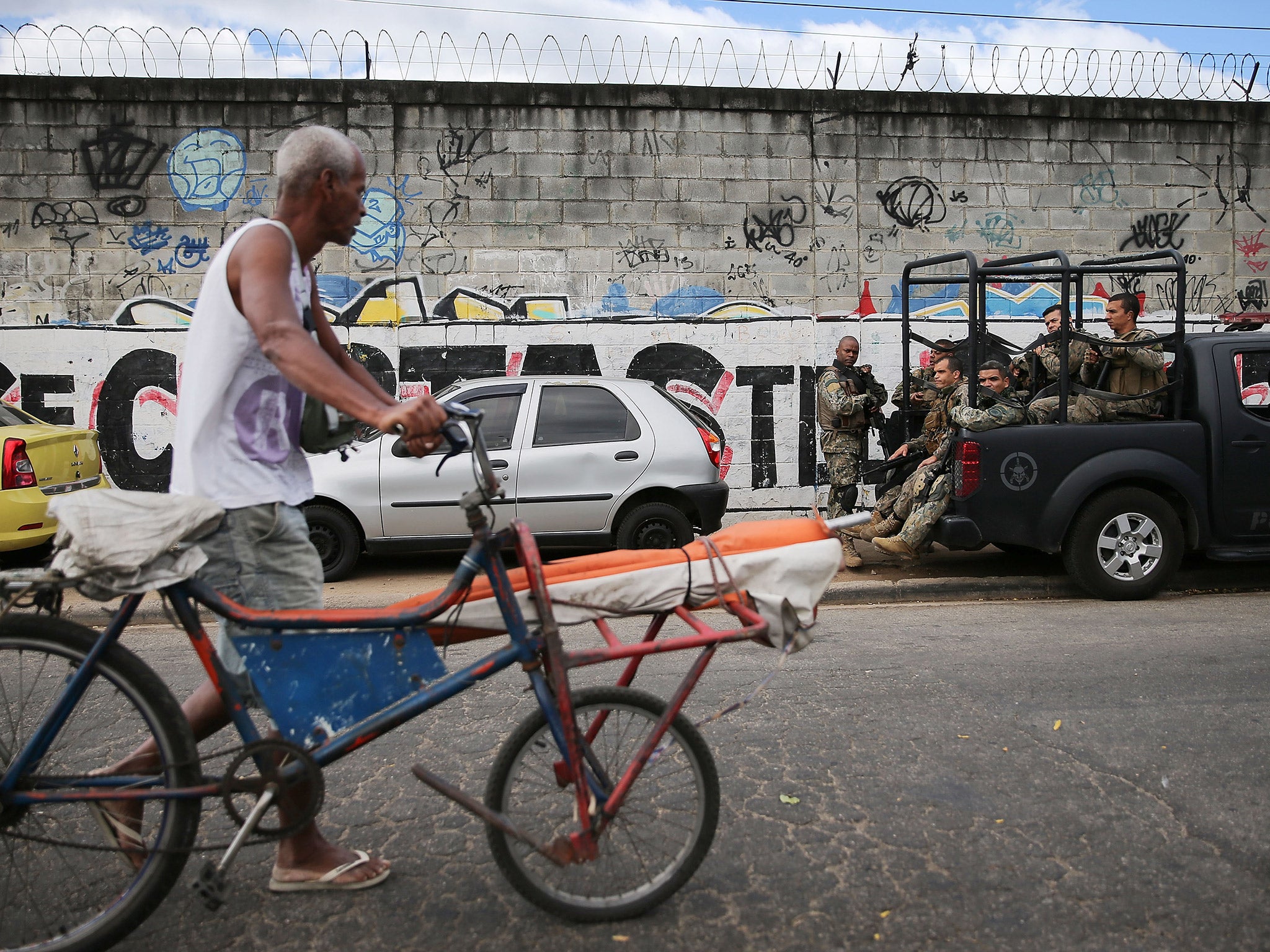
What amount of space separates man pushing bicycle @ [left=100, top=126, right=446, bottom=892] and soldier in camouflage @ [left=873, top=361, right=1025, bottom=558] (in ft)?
16.2

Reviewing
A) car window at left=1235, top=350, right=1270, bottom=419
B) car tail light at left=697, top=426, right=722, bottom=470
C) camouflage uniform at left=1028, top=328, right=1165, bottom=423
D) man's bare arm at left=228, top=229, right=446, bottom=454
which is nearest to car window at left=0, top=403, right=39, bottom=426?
car tail light at left=697, top=426, right=722, bottom=470

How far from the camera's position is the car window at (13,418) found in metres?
7.49

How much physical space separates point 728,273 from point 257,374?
324 inches

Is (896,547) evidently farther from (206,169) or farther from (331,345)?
(206,169)

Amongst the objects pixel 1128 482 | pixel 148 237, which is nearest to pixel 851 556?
pixel 1128 482

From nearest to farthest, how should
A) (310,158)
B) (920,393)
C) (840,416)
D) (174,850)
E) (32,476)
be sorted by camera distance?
(174,850) → (310,158) → (32,476) → (920,393) → (840,416)

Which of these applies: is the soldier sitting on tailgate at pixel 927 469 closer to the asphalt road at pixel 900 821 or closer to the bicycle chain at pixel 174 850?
the asphalt road at pixel 900 821

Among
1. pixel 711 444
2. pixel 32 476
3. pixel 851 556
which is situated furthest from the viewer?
pixel 711 444

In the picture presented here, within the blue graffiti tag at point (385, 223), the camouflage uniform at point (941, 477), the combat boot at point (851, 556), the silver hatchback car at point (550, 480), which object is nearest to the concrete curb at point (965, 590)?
the camouflage uniform at point (941, 477)

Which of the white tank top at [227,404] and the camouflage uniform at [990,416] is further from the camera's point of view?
the camouflage uniform at [990,416]

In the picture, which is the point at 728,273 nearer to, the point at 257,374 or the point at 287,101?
the point at 287,101

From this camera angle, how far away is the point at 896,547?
277 inches

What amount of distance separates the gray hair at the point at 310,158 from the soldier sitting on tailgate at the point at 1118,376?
5.46 metres

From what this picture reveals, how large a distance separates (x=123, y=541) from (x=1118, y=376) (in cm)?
652
